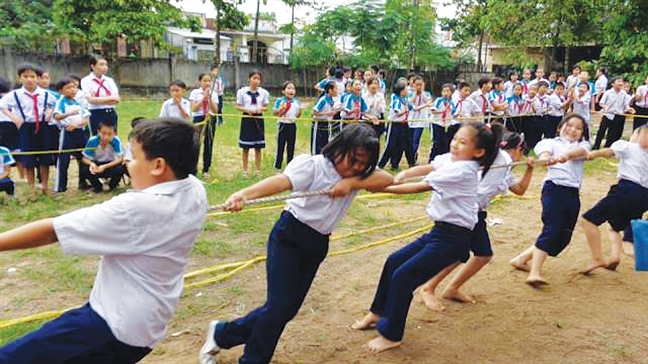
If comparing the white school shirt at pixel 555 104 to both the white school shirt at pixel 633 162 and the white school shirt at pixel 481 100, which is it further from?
the white school shirt at pixel 633 162

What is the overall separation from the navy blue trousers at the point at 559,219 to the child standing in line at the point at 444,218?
142cm

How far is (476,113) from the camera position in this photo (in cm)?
1092

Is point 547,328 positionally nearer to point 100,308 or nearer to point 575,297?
point 575,297

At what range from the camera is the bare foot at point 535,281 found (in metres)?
4.77

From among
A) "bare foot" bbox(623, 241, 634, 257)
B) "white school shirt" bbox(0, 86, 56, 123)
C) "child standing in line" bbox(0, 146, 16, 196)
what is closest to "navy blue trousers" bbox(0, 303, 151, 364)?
"child standing in line" bbox(0, 146, 16, 196)

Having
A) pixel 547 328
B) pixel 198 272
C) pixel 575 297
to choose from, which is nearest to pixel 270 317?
pixel 198 272

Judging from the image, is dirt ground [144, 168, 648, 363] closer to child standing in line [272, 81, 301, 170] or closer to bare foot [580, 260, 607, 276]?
bare foot [580, 260, 607, 276]

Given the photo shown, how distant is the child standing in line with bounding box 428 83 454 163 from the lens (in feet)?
34.6

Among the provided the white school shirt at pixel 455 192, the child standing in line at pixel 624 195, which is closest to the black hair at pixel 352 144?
the white school shirt at pixel 455 192

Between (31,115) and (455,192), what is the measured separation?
623cm

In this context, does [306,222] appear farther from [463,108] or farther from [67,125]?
[463,108]

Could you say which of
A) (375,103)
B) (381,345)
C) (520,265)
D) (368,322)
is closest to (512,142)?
(520,265)

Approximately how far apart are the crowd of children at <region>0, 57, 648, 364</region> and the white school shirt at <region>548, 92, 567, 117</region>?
7.92m

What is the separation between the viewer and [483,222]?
4414 mm
